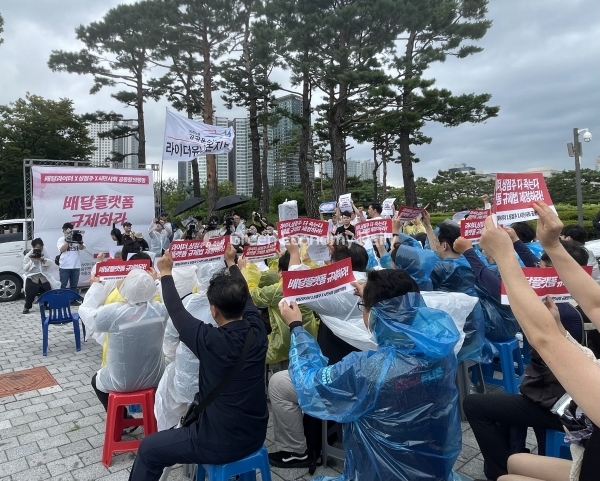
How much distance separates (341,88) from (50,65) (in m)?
12.1

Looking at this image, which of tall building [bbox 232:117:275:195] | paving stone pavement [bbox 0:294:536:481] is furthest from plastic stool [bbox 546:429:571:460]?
tall building [bbox 232:117:275:195]

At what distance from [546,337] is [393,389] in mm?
793

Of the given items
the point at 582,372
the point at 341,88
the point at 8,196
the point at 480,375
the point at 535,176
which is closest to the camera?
the point at 582,372

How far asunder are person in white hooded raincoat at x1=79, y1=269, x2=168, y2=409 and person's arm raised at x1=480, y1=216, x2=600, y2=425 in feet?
8.13

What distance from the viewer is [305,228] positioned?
4531 mm

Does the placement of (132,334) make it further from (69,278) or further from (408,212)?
(69,278)

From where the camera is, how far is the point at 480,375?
387 centimetres

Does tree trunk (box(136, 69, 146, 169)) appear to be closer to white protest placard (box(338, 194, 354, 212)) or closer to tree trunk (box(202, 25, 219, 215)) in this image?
tree trunk (box(202, 25, 219, 215))

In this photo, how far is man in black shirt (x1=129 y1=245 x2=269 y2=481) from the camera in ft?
7.22

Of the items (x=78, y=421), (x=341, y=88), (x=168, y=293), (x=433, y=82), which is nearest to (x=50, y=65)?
(x=341, y=88)

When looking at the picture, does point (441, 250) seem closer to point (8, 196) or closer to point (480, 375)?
point (480, 375)

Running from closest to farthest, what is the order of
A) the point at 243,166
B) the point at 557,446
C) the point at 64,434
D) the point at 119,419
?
the point at 557,446 < the point at 119,419 < the point at 64,434 < the point at 243,166

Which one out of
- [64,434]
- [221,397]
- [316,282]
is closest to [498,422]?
[316,282]

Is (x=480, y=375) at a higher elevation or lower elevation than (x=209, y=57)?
lower
